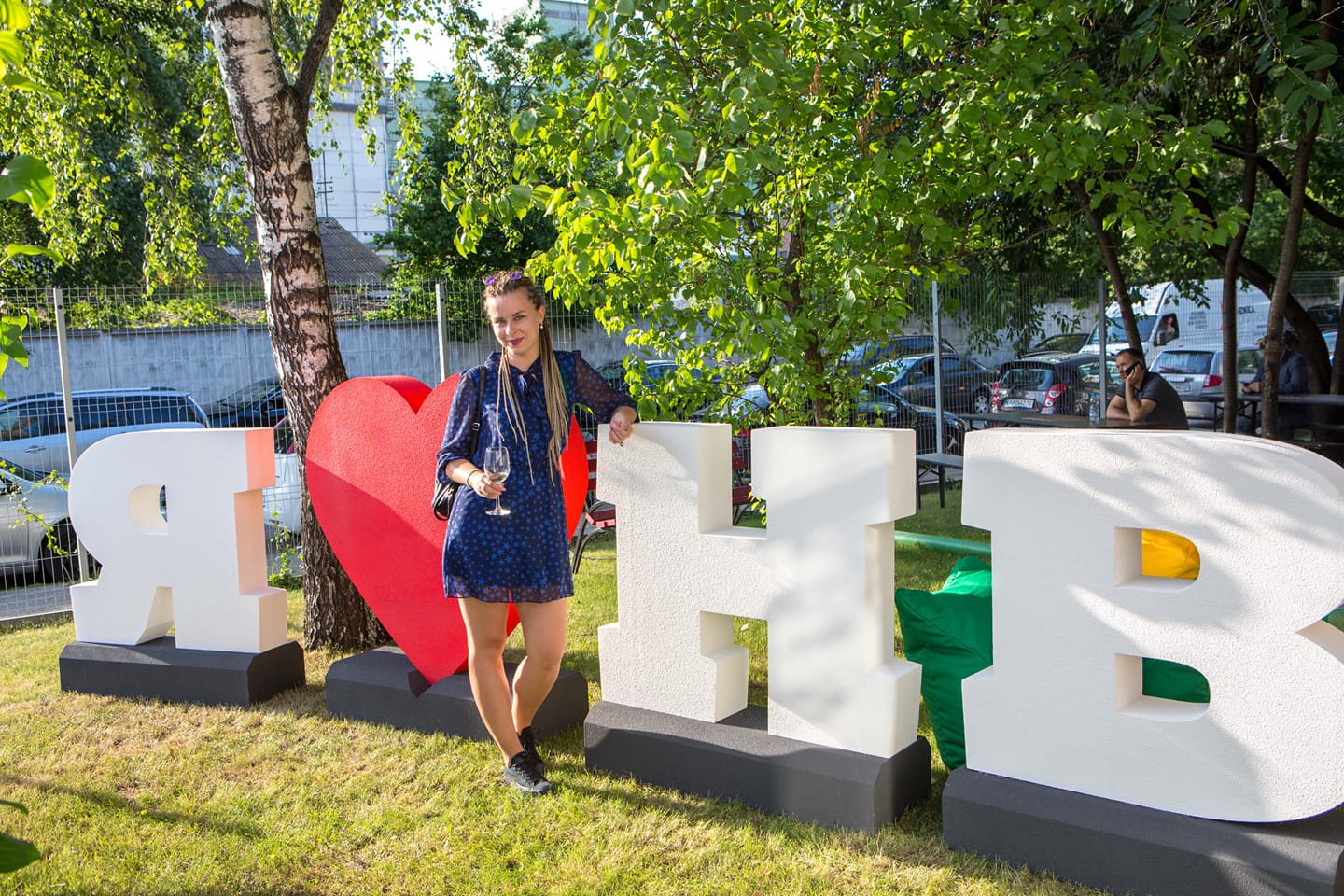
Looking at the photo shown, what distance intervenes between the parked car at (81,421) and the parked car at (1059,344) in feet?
30.6

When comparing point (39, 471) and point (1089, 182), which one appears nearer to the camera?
point (1089, 182)

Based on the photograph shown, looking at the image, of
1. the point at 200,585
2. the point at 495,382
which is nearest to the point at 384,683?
the point at 200,585

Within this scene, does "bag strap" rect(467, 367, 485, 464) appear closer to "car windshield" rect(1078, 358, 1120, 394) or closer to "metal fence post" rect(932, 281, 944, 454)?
"metal fence post" rect(932, 281, 944, 454)

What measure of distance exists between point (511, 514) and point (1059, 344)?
10.5 meters

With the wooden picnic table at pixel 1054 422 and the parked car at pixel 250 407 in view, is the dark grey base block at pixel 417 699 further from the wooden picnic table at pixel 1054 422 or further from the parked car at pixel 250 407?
the wooden picnic table at pixel 1054 422

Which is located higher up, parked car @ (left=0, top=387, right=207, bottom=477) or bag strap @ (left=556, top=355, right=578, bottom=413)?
bag strap @ (left=556, top=355, right=578, bottom=413)

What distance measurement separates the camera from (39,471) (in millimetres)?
7500

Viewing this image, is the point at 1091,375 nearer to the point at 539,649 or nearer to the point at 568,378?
the point at 568,378

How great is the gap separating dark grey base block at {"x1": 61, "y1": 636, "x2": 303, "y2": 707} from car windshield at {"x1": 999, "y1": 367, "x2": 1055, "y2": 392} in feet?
30.7

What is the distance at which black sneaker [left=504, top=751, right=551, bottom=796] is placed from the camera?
3727 millimetres

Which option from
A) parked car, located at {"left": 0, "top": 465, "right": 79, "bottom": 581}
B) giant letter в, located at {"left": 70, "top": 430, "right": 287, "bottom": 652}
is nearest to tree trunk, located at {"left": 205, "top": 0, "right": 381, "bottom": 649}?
giant letter в, located at {"left": 70, "top": 430, "right": 287, "bottom": 652}

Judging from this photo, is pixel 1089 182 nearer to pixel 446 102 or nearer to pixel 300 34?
pixel 300 34

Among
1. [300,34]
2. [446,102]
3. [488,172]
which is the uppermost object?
[446,102]

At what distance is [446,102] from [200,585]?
56.3ft
